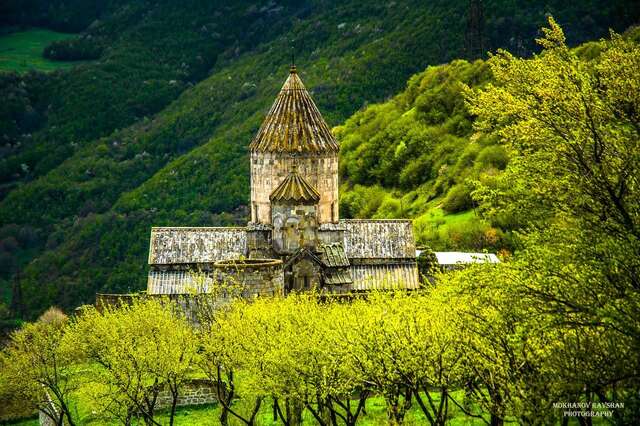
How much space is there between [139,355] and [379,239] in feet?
51.9

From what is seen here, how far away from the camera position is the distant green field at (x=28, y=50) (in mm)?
130875

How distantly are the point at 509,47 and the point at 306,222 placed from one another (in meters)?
54.0

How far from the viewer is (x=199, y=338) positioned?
2958 centimetres

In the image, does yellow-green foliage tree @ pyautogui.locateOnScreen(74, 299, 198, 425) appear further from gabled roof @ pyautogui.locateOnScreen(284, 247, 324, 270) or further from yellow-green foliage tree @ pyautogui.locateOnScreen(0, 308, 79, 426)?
gabled roof @ pyautogui.locateOnScreen(284, 247, 324, 270)

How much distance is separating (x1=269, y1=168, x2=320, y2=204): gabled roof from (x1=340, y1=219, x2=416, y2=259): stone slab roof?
3.44 metres

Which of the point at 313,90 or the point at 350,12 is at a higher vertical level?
the point at 350,12

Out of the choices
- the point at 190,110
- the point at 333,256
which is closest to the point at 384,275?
the point at 333,256

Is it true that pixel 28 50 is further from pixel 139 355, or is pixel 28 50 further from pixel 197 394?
pixel 139 355

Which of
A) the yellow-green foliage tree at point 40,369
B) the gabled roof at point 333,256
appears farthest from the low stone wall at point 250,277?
the gabled roof at point 333,256

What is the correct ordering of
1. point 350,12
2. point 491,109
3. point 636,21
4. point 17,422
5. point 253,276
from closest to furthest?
point 491,109
point 253,276
point 17,422
point 636,21
point 350,12

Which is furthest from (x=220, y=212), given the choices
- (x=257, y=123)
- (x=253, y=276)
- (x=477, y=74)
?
(x=253, y=276)

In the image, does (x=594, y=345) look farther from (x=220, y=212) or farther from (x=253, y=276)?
(x=220, y=212)

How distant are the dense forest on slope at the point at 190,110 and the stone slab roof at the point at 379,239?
1164 centimetres

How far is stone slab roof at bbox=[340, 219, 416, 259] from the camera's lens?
40.2 m
